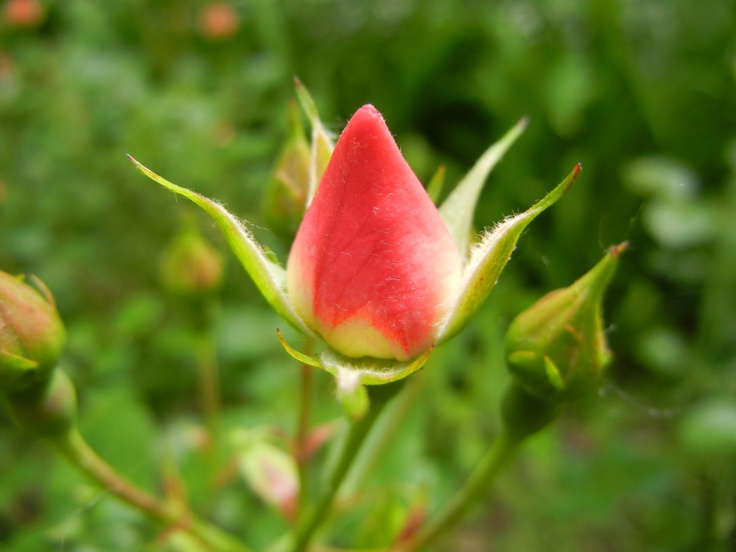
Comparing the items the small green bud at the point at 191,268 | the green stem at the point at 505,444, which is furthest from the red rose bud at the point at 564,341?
the small green bud at the point at 191,268

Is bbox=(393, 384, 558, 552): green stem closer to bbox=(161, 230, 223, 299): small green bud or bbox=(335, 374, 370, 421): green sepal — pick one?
bbox=(335, 374, 370, 421): green sepal

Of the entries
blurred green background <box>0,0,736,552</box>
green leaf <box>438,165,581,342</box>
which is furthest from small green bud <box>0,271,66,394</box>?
green leaf <box>438,165,581,342</box>

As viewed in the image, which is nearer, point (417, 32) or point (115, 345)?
point (115, 345)

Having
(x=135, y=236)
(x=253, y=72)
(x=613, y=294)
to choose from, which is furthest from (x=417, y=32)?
(x=613, y=294)

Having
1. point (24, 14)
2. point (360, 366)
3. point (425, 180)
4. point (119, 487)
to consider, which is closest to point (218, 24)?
point (24, 14)

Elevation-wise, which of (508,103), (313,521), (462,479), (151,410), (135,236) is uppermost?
(313,521)

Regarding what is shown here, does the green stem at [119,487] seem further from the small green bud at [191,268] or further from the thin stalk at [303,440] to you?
the small green bud at [191,268]

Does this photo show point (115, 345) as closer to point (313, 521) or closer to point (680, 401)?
point (313, 521)
